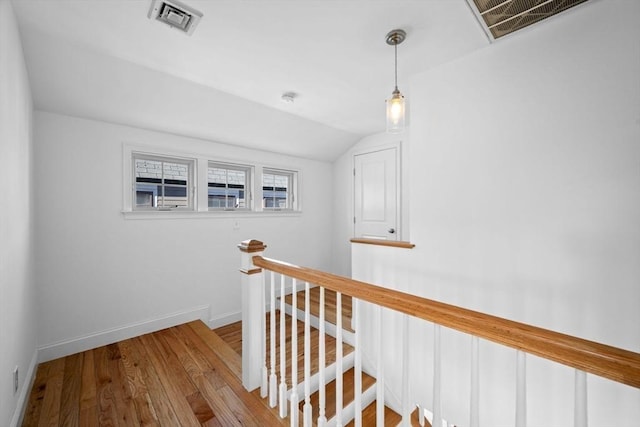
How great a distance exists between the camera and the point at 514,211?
1887 mm

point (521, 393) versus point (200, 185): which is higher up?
point (200, 185)

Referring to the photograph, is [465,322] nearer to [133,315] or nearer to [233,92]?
[233,92]

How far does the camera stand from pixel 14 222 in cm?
149

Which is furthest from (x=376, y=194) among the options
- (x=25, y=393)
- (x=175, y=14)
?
(x=25, y=393)

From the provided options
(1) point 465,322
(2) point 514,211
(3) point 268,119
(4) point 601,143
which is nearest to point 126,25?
(3) point 268,119

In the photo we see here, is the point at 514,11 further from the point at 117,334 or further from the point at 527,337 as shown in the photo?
the point at 117,334

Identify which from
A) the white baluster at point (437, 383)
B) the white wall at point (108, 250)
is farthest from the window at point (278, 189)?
the white baluster at point (437, 383)

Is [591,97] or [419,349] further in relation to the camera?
[419,349]

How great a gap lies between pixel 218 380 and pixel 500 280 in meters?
2.17

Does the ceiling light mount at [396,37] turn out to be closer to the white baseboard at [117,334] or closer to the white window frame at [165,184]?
the white window frame at [165,184]

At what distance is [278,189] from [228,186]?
0.84 m

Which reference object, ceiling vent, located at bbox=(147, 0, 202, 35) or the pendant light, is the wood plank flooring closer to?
the pendant light

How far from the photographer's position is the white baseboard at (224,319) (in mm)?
3246

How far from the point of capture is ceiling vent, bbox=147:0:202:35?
1.54 metres
